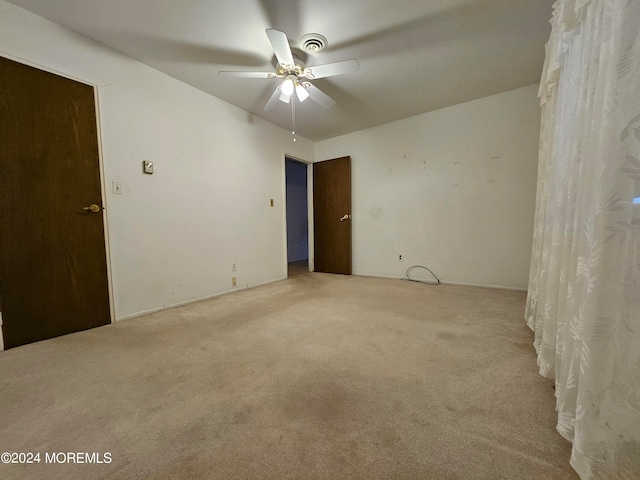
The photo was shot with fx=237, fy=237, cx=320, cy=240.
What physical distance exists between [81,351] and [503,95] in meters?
4.73

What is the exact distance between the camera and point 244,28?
1814 mm

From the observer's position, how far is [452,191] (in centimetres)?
323

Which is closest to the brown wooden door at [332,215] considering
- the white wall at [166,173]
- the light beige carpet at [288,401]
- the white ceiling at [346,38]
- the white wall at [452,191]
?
the white wall at [452,191]

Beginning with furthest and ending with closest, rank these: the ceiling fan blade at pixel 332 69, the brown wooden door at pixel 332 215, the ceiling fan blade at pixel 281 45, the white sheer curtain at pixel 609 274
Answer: the brown wooden door at pixel 332 215 < the ceiling fan blade at pixel 332 69 < the ceiling fan blade at pixel 281 45 < the white sheer curtain at pixel 609 274

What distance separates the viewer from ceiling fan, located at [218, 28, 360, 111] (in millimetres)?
1723

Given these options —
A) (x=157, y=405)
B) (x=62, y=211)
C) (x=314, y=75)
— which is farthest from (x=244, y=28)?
(x=157, y=405)

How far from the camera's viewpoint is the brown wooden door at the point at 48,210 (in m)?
1.64

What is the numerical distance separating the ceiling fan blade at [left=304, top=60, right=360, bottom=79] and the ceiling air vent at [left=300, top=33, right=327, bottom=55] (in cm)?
21

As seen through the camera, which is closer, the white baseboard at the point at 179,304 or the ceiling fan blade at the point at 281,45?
the ceiling fan blade at the point at 281,45

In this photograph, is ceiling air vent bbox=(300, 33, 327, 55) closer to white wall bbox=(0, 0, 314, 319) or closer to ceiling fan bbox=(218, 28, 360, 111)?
ceiling fan bbox=(218, 28, 360, 111)

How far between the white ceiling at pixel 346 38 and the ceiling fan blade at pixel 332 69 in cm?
24

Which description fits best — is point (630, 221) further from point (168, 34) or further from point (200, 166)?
point (200, 166)

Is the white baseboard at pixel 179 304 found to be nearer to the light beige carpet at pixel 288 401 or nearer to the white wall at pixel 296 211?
the light beige carpet at pixel 288 401

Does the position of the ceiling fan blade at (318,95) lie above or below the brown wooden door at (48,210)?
above
